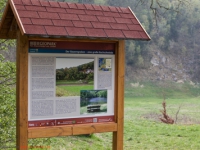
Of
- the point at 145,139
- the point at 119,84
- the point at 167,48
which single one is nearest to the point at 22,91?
the point at 119,84

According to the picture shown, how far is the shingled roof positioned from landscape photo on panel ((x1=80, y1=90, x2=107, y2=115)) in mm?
638

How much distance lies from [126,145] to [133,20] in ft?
17.2

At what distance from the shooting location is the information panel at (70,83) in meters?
3.50

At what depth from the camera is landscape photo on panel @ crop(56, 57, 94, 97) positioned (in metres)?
3.60

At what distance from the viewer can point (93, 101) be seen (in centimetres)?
377

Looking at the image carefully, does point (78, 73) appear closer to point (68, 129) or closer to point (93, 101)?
point (93, 101)

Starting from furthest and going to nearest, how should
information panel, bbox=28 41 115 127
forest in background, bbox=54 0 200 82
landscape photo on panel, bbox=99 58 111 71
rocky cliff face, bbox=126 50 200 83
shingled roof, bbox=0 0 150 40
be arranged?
forest in background, bbox=54 0 200 82 → rocky cliff face, bbox=126 50 200 83 → landscape photo on panel, bbox=99 58 111 71 → information panel, bbox=28 41 115 127 → shingled roof, bbox=0 0 150 40

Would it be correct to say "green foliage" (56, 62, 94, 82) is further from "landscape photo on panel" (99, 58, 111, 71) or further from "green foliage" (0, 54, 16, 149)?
"green foliage" (0, 54, 16, 149)

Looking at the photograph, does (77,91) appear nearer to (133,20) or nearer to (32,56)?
(32,56)

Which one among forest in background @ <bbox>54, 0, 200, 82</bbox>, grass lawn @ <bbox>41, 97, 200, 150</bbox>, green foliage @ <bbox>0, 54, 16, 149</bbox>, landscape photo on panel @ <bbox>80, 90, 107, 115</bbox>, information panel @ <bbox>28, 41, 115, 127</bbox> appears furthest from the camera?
forest in background @ <bbox>54, 0, 200, 82</bbox>

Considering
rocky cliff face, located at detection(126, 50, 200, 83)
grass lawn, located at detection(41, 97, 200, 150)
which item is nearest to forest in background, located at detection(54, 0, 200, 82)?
rocky cliff face, located at detection(126, 50, 200, 83)

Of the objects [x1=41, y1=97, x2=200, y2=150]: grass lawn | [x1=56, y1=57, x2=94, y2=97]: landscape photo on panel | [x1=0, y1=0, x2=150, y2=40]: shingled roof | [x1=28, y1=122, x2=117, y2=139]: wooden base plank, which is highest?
[x1=0, y1=0, x2=150, y2=40]: shingled roof

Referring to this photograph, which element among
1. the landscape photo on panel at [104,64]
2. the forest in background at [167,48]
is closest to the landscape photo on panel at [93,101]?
the landscape photo on panel at [104,64]

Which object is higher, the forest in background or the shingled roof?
the forest in background
